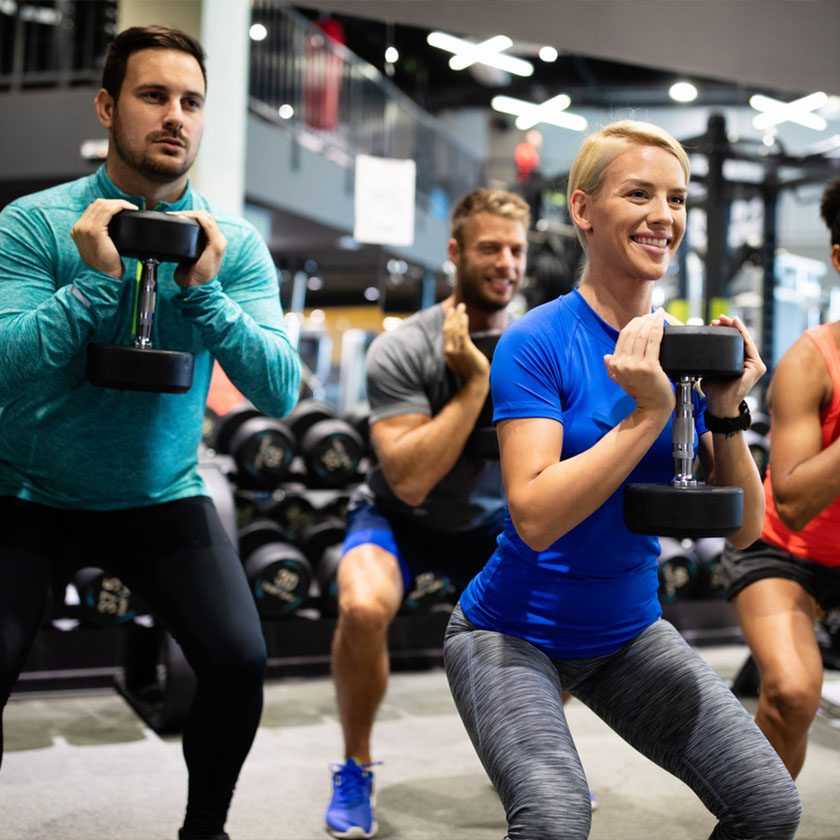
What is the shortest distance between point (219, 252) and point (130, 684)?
2255 mm

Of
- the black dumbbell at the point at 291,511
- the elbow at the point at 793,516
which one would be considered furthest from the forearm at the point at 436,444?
the black dumbbell at the point at 291,511

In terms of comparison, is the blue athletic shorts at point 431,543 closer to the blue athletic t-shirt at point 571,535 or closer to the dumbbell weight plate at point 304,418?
the blue athletic t-shirt at point 571,535

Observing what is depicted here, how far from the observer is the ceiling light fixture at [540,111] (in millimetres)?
5359

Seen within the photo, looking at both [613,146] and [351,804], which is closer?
[613,146]

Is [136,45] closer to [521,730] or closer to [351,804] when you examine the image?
[521,730]

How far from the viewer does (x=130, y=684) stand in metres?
3.57

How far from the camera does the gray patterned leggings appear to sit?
4.55 ft

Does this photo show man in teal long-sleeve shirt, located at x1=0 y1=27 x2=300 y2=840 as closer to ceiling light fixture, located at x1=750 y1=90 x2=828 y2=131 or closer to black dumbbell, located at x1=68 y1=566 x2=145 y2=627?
black dumbbell, located at x1=68 y1=566 x2=145 y2=627

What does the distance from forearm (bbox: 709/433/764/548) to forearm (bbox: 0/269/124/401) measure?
1.04m

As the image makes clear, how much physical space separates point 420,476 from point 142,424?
80 cm

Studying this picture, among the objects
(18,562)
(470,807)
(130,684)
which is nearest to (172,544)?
(18,562)

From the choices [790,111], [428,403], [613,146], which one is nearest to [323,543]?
[428,403]

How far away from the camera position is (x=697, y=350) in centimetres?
140

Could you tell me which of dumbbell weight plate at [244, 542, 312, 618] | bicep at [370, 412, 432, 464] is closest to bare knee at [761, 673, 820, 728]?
bicep at [370, 412, 432, 464]
